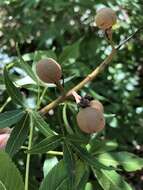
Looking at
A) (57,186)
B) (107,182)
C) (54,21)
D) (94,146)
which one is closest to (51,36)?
(54,21)

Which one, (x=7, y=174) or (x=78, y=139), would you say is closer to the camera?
(x=7, y=174)

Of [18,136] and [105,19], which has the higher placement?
[105,19]

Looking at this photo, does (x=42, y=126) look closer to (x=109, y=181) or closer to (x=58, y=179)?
(x=58, y=179)

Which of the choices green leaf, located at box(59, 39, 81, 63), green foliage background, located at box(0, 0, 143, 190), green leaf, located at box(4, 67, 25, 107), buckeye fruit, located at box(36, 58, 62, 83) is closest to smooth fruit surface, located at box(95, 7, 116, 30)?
buckeye fruit, located at box(36, 58, 62, 83)

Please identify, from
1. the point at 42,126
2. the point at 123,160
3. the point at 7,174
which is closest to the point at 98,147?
the point at 123,160

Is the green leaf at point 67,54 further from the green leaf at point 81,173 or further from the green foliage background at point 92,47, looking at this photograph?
the green leaf at point 81,173

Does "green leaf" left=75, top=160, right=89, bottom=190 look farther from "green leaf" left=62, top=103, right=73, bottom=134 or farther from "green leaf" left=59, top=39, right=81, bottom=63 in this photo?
"green leaf" left=59, top=39, right=81, bottom=63
